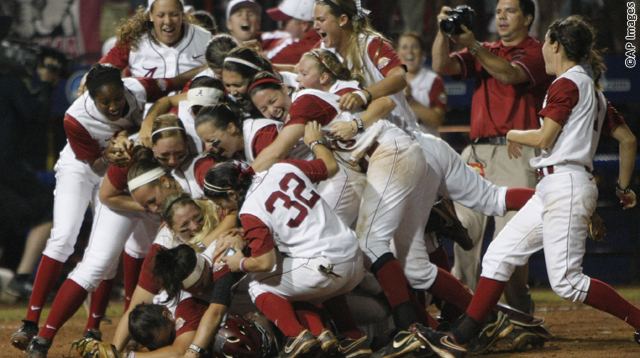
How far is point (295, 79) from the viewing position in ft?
22.5

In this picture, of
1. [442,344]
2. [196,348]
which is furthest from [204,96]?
[442,344]

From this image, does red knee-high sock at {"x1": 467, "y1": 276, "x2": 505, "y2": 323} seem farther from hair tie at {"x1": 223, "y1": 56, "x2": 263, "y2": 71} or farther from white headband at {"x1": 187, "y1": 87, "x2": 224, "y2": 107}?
white headband at {"x1": 187, "y1": 87, "x2": 224, "y2": 107}

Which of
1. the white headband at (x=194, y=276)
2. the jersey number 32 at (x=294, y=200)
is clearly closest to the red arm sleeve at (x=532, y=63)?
the jersey number 32 at (x=294, y=200)

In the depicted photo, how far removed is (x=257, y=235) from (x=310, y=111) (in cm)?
76

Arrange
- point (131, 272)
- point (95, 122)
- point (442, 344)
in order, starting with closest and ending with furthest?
point (442, 344) < point (95, 122) < point (131, 272)

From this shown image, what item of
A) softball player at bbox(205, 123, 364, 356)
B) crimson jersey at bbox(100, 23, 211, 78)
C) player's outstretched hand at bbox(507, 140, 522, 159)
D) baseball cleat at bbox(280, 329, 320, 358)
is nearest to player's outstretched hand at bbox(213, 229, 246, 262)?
softball player at bbox(205, 123, 364, 356)

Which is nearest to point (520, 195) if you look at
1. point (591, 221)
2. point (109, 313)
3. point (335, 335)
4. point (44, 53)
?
point (591, 221)

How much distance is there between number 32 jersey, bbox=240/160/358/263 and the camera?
5637 mm

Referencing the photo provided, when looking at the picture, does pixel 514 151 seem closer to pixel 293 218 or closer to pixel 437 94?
pixel 293 218

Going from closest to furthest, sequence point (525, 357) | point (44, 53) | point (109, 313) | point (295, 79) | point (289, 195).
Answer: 1. point (289, 195)
2. point (525, 357)
3. point (295, 79)
4. point (109, 313)
5. point (44, 53)

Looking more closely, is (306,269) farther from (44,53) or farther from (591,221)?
(44,53)

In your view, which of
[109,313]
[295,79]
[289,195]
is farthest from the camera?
[109,313]

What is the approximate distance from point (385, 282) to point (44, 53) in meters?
4.46

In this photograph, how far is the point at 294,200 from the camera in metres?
5.68
